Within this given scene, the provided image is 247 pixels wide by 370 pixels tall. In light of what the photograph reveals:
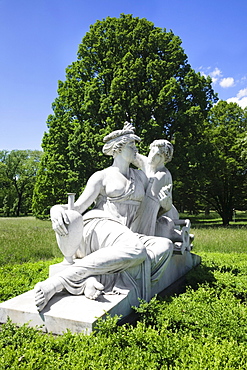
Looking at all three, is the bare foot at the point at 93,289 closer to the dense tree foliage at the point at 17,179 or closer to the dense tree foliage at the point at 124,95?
the dense tree foliage at the point at 124,95

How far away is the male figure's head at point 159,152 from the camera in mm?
4648

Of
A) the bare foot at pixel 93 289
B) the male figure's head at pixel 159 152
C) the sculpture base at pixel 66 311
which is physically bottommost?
the sculpture base at pixel 66 311

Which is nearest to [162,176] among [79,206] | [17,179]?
[79,206]

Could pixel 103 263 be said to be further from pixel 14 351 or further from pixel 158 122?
pixel 158 122

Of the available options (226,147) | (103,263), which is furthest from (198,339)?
(226,147)

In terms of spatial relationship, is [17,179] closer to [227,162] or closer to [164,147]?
[227,162]

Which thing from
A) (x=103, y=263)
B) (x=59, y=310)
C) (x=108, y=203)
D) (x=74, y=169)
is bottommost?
(x=59, y=310)

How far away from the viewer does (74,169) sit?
16219 mm

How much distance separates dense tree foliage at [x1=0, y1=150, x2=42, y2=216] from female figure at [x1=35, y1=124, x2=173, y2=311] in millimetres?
39283

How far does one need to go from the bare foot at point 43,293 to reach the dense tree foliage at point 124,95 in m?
11.6

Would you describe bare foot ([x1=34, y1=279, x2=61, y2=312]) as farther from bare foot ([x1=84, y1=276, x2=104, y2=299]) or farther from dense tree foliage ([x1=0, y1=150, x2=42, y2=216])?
dense tree foliage ([x1=0, y1=150, x2=42, y2=216])

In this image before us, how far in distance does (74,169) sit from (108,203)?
1230 centimetres

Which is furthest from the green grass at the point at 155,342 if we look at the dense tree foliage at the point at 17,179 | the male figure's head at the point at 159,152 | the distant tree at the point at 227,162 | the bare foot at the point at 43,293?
the dense tree foliage at the point at 17,179

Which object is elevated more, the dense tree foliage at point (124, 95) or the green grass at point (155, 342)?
the dense tree foliage at point (124, 95)
